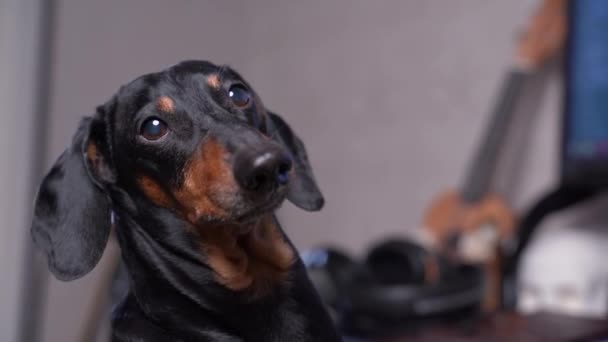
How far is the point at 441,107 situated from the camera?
4.74ft

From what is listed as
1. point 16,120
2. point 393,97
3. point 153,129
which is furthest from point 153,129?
point 393,97

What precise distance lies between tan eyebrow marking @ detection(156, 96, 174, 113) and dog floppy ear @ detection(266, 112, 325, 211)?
0.19 ft

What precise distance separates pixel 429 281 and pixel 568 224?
0.41m

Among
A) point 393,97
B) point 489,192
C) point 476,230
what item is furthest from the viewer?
point 393,97

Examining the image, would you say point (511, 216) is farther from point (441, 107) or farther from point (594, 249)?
point (441, 107)

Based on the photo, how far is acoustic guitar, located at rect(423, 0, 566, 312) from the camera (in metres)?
1.21

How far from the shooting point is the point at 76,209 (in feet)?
1.14

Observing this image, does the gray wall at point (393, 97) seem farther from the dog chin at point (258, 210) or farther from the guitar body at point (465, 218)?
the dog chin at point (258, 210)

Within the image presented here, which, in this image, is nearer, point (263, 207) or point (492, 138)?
point (263, 207)

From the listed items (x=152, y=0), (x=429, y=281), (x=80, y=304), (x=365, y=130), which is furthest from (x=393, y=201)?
(x=152, y=0)

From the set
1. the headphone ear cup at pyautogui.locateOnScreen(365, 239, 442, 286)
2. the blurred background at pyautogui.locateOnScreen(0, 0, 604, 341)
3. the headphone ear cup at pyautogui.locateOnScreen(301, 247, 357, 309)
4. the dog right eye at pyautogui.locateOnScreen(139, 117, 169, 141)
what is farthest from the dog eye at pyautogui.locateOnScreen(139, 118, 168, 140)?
the headphone ear cup at pyautogui.locateOnScreen(365, 239, 442, 286)

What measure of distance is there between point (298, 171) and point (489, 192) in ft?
3.48

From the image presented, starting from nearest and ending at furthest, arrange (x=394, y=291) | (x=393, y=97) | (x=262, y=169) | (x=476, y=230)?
(x=262, y=169) < (x=394, y=291) < (x=476, y=230) < (x=393, y=97)

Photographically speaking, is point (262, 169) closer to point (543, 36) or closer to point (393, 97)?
point (543, 36)
